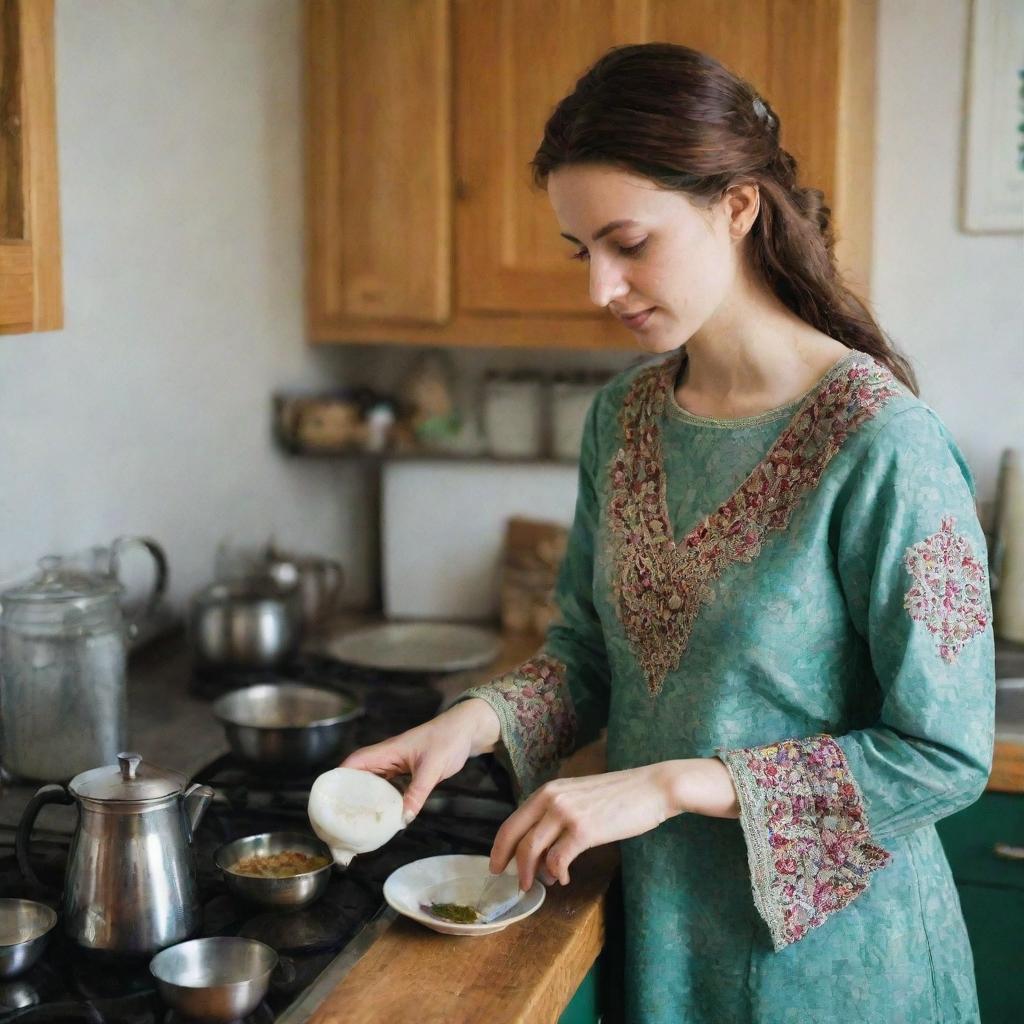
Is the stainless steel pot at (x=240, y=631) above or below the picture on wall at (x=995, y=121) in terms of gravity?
below

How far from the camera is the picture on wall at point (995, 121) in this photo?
246 cm

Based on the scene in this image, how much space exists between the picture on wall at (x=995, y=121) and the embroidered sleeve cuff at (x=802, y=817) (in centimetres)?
162

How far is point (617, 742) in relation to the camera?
1.44 m

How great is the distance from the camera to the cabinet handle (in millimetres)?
1964

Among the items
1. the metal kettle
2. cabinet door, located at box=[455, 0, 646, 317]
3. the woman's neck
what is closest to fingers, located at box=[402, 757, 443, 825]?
the metal kettle

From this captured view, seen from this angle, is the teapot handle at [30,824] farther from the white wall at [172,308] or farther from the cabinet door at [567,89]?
the cabinet door at [567,89]

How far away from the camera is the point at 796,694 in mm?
1285

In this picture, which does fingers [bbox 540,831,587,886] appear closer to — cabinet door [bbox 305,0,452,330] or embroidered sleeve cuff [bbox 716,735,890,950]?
embroidered sleeve cuff [bbox 716,735,890,950]

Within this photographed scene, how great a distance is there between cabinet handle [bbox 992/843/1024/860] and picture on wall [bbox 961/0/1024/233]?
1.18 m

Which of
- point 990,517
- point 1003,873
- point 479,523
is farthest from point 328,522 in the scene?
point 1003,873

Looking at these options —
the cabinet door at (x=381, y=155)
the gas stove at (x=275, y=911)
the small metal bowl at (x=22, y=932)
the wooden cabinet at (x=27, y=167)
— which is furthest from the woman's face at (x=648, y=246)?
the cabinet door at (x=381, y=155)

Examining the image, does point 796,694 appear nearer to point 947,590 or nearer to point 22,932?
point 947,590

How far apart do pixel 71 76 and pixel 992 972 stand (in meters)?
1.94

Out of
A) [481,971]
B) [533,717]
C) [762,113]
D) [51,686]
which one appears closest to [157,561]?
[51,686]
